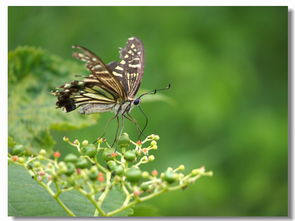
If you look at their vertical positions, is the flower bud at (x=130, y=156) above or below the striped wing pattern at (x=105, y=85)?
below

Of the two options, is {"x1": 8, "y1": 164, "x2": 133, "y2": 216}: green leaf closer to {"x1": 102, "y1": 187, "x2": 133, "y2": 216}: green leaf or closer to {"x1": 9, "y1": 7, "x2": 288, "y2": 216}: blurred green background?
{"x1": 102, "y1": 187, "x2": 133, "y2": 216}: green leaf

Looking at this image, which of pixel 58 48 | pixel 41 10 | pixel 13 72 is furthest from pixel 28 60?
pixel 58 48

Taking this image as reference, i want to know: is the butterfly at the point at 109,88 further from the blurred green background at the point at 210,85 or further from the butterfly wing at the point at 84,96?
the blurred green background at the point at 210,85

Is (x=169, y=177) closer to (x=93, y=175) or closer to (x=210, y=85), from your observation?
(x=93, y=175)

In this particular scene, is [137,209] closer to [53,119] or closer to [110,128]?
[53,119]

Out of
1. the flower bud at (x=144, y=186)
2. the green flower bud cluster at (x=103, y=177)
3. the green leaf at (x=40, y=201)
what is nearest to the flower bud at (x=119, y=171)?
the green flower bud cluster at (x=103, y=177)

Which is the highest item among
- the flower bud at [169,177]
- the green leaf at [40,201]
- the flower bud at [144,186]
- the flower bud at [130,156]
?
the flower bud at [130,156]

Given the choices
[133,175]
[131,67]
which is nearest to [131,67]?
[131,67]
